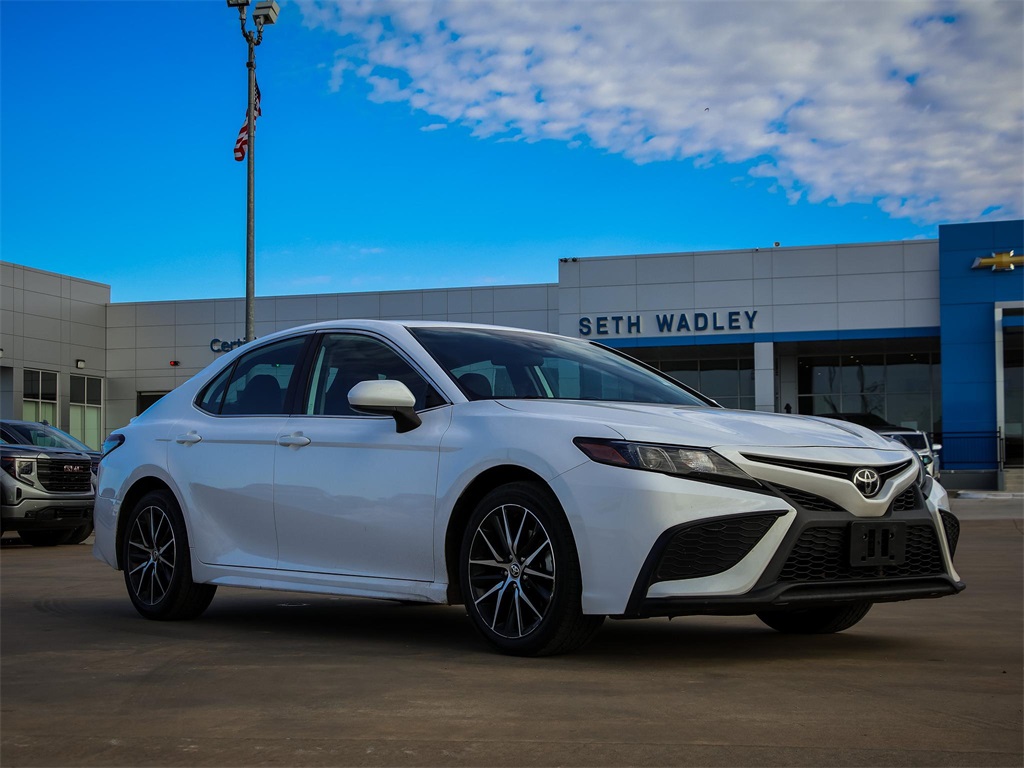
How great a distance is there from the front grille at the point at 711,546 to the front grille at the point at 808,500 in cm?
13

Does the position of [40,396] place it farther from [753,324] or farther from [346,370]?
[346,370]

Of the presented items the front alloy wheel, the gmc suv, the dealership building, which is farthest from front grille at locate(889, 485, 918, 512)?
the dealership building

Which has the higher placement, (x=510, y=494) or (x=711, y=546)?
(x=510, y=494)

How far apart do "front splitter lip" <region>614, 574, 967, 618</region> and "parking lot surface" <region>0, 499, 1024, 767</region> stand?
0.27 metres

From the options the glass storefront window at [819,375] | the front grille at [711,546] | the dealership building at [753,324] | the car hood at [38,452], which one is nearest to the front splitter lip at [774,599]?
the front grille at [711,546]

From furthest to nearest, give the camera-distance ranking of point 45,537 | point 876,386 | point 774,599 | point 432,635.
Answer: point 876,386 → point 45,537 → point 432,635 → point 774,599

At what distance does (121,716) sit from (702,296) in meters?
36.5

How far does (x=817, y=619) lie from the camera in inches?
265

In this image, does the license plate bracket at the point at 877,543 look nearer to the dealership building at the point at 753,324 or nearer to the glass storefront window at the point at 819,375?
the dealership building at the point at 753,324

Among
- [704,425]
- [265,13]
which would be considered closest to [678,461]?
[704,425]

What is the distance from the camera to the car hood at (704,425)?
546 centimetres

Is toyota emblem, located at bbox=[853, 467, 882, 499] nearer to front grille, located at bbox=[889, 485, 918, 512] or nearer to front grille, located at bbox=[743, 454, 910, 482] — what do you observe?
front grille, located at bbox=[743, 454, 910, 482]

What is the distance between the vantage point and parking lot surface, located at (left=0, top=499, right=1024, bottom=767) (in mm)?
3982

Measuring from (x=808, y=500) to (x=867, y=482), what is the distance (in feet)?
1.12
